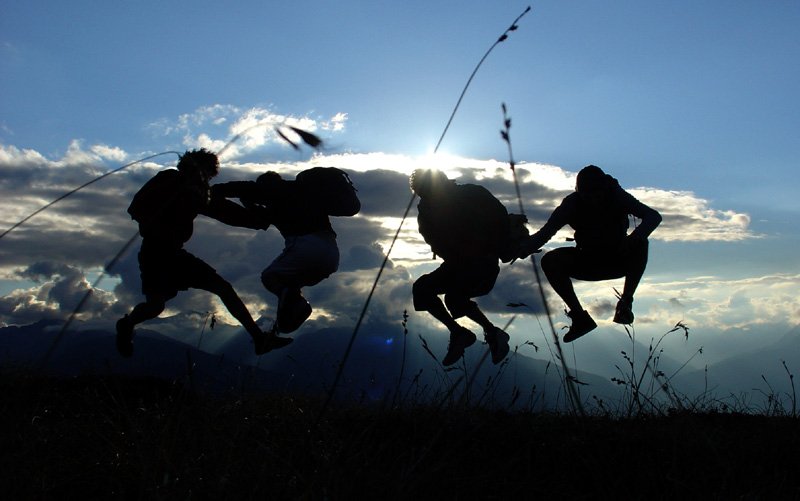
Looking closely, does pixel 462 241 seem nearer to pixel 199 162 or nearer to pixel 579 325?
pixel 579 325

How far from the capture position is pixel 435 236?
559 cm

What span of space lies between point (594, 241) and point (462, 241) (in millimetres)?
1344

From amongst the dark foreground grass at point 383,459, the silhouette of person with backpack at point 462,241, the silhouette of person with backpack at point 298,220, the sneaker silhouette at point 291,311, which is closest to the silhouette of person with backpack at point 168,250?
the silhouette of person with backpack at point 298,220

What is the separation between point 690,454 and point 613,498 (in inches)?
39.2

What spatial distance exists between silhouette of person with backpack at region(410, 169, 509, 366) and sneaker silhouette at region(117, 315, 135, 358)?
3100mm

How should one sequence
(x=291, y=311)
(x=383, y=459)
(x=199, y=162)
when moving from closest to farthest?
(x=199, y=162) < (x=383, y=459) < (x=291, y=311)

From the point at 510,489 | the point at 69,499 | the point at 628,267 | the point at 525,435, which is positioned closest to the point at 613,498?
the point at 510,489

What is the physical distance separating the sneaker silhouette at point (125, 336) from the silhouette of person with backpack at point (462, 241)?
310cm

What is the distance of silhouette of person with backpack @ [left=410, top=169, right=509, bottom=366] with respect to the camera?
17.9 ft

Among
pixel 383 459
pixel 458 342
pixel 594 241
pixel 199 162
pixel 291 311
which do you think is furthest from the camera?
pixel 458 342

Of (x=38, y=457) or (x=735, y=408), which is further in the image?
(x=735, y=408)

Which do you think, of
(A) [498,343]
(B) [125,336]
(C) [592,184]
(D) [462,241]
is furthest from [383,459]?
(B) [125,336]

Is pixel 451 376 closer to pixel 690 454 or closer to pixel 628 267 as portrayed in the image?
pixel 690 454

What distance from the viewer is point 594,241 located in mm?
5234
